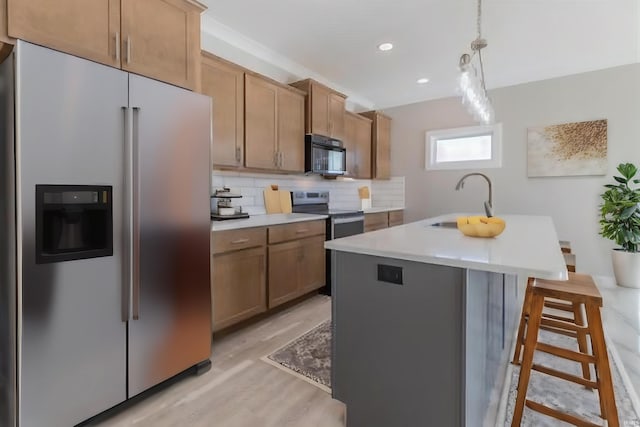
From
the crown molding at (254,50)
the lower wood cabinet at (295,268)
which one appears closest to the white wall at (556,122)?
the crown molding at (254,50)

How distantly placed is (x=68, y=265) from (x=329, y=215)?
235 centimetres

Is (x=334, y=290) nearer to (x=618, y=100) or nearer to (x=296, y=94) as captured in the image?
(x=296, y=94)

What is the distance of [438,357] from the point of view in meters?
1.25

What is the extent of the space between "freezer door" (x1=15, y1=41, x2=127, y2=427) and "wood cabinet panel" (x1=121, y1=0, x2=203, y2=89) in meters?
0.20

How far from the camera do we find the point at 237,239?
8.03ft

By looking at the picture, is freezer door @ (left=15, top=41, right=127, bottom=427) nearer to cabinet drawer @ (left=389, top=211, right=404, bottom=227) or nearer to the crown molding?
the crown molding

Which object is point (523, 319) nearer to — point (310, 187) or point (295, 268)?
point (295, 268)

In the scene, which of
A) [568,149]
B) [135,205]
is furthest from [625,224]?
[135,205]

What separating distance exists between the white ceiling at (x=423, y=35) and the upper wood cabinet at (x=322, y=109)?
0.29 m

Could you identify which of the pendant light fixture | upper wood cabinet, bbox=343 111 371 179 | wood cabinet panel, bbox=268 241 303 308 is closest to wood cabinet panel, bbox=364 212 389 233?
upper wood cabinet, bbox=343 111 371 179

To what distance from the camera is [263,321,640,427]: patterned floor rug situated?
1.58 metres

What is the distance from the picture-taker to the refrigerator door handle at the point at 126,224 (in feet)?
5.12

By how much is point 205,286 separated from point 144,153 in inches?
33.4

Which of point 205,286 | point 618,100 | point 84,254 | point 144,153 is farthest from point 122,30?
point 618,100
